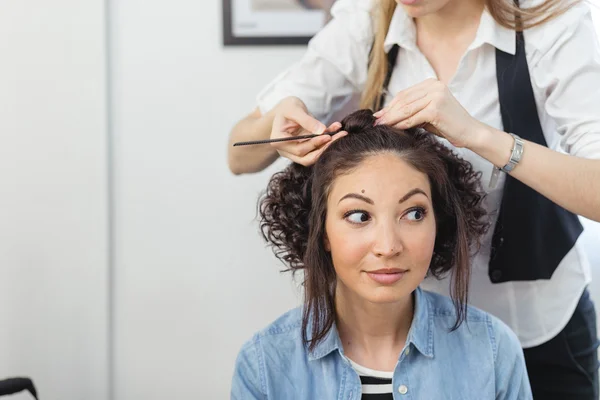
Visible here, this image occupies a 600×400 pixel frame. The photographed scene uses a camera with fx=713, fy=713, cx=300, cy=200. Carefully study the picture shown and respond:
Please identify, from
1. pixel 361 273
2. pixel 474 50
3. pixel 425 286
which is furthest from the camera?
pixel 425 286

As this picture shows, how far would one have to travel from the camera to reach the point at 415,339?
4.47 feet

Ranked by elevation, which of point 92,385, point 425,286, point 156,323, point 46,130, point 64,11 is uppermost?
point 64,11

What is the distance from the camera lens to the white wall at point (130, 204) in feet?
6.38

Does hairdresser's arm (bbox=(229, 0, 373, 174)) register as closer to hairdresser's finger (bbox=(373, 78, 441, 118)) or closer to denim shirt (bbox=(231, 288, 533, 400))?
hairdresser's finger (bbox=(373, 78, 441, 118))

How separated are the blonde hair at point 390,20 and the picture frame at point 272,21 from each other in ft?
1.51

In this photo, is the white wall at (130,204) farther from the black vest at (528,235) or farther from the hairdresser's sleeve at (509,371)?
the hairdresser's sleeve at (509,371)

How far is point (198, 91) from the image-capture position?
202cm

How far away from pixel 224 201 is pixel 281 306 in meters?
0.35

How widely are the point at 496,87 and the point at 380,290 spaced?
0.49 m

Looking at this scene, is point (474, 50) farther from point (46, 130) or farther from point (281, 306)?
point (46, 130)

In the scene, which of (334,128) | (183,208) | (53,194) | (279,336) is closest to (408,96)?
(334,128)

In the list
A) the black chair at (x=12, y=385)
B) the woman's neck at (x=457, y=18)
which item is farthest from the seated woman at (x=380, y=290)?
the black chair at (x=12, y=385)

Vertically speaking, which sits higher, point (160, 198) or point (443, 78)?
point (443, 78)

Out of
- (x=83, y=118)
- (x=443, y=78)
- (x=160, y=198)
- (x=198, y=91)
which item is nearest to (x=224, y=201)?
(x=160, y=198)
